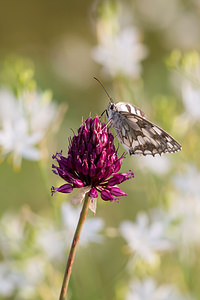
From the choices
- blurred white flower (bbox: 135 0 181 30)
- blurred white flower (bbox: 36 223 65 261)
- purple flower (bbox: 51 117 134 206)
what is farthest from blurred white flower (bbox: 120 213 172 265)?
blurred white flower (bbox: 135 0 181 30)

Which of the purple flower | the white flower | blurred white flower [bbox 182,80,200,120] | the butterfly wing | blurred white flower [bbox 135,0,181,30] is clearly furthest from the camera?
blurred white flower [bbox 135,0,181,30]

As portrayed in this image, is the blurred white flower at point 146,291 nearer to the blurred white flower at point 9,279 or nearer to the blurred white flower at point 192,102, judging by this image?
the blurred white flower at point 9,279

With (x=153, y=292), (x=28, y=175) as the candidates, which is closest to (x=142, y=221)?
(x=153, y=292)

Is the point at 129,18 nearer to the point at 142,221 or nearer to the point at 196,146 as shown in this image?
the point at 196,146

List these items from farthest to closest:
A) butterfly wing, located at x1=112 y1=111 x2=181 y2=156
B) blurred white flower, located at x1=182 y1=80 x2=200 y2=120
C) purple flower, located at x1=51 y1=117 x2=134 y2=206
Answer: blurred white flower, located at x1=182 y1=80 x2=200 y2=120 < butterfly wing, located at x1=112 y1=111 x2=181 y2=156 < purple flower, located at x1=51 y1=117 x2=134 y2=206

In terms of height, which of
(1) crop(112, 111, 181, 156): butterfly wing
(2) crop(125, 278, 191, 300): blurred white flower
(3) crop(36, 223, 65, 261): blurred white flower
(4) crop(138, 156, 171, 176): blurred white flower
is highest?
(4) crop(138, 156, 171, 176): blurred white flower

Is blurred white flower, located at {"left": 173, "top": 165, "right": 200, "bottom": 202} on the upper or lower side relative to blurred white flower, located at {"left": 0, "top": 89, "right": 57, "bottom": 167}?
lower

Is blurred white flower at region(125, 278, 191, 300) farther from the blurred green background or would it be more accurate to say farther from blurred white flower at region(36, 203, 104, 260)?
blurred white flower at region(36, 203, 104, 260)
